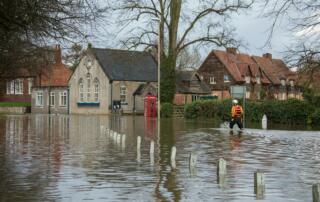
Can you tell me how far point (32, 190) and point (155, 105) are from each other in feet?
143

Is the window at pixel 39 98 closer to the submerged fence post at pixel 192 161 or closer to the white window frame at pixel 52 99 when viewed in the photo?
the white window frame at pixel 52 99

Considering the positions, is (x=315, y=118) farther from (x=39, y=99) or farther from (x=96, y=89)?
(x=39, y=99)

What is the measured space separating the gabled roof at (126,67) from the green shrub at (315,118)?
92.5ft

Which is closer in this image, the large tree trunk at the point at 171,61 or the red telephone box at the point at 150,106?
the large tree trunk at the point at 171,61

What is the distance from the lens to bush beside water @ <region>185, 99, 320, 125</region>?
41.2 metres

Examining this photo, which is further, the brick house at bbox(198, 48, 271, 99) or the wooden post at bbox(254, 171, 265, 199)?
the brick house at bbox(198, 48, 271, 99)

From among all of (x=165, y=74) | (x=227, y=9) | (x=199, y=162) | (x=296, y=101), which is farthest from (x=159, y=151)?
(x=165, y=74)

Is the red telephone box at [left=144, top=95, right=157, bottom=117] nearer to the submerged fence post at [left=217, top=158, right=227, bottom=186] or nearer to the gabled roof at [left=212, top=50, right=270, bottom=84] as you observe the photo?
the gabled roof at [left=212, top=50, right=270, bottom=84]

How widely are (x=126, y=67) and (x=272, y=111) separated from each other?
92.3ft

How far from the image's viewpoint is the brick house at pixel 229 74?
252 ft

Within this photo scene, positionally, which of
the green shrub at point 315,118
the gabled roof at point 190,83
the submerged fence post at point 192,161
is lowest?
the submerged fence post at point 192,161

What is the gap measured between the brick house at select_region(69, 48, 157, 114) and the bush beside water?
1798cm

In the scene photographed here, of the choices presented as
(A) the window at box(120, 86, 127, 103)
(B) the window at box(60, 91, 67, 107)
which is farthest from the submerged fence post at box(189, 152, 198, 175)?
(B) the window at box(60, 91, 67, 107)

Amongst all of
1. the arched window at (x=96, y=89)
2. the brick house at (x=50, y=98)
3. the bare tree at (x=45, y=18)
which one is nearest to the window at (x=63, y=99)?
the brick house at (x=50, y=98)
